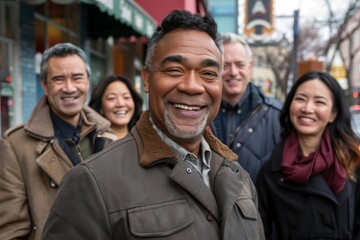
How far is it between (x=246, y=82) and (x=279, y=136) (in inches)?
20.0

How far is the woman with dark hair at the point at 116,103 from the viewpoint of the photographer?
4.40m

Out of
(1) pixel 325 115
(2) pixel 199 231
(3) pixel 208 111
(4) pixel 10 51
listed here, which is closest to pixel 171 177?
(2) pixel 199 231

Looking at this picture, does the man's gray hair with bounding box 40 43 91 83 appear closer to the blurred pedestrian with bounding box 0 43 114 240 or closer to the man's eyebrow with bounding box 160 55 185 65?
the blurred pedestrian with bounding box 0 43 114 240

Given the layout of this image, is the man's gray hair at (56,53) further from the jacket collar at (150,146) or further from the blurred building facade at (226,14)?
the blurred building facade at (226,14)

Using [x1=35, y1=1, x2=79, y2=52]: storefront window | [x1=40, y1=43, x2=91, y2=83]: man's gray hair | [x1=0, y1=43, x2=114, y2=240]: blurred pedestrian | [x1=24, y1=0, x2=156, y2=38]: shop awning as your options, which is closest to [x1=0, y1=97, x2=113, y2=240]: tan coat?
[x1=0, y1=43, x2=114, y2=240]: blurred pedestrian

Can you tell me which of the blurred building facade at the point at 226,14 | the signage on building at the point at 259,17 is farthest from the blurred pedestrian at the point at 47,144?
the blurred building facade at the point at 226,14

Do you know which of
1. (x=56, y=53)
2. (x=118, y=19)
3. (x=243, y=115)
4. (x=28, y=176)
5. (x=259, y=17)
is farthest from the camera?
(x=259, y=17)

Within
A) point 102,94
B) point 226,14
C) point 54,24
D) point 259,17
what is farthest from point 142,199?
point 226,14

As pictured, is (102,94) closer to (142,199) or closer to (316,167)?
(316,167)

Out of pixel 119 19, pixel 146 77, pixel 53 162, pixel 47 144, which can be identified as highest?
pixel 119 19

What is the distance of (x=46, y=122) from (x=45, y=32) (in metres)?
4.88

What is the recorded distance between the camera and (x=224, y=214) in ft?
5.91

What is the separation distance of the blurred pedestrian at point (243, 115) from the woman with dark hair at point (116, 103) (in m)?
1.10

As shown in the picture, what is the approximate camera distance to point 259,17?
15.6 meters
